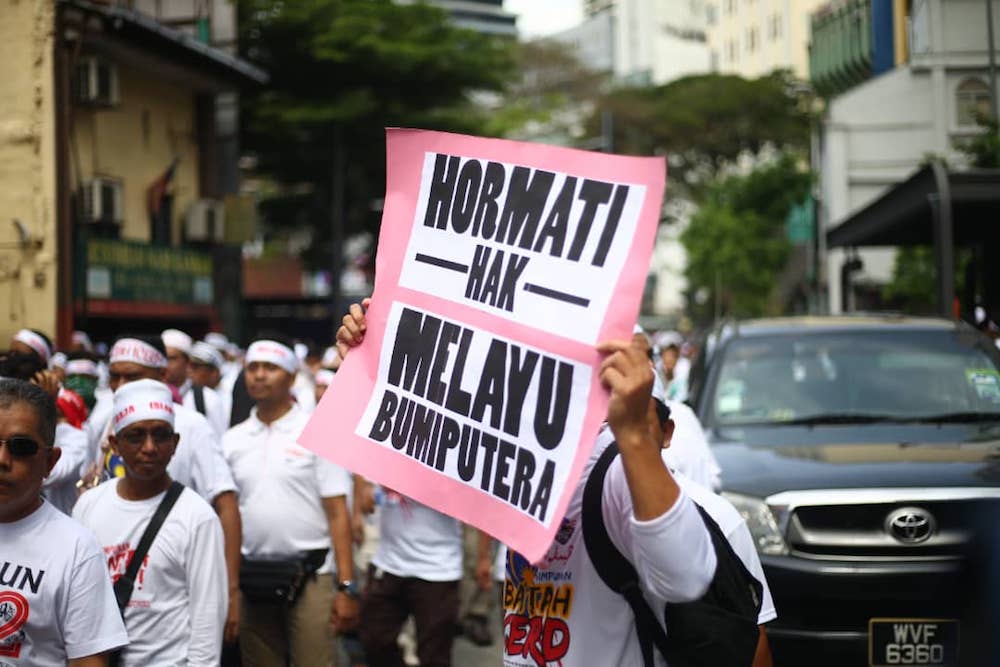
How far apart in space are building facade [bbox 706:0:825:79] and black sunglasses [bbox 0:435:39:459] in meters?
62.7

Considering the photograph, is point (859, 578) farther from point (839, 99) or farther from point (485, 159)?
point (839, 99)

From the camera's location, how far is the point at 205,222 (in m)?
26.6

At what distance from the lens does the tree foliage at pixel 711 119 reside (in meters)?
55.6

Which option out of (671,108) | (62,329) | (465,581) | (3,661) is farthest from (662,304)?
(3,661)

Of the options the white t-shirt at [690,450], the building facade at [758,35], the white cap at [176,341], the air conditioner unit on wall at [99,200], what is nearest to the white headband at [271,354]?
the white t-shirt at [690,450]

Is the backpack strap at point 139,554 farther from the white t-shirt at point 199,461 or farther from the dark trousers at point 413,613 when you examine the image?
the dark trousers at point 413,613

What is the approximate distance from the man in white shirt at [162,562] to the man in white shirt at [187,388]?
3147mm

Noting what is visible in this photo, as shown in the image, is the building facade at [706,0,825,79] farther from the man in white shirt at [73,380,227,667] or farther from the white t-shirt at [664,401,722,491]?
the man in white shirt at [73,380,227,667]

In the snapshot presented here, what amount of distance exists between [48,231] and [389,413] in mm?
18778

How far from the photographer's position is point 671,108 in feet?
185

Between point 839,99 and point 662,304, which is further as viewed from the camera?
point 662,304

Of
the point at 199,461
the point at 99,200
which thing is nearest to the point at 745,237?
the point at 99,200

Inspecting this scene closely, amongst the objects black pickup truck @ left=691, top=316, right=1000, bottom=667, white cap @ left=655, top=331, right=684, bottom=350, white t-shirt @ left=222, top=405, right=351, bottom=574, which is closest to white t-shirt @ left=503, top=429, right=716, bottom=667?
black pickup truck @ left=691, top=316, right=1000, bottom=667

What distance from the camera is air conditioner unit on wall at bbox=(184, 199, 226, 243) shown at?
2659cm
